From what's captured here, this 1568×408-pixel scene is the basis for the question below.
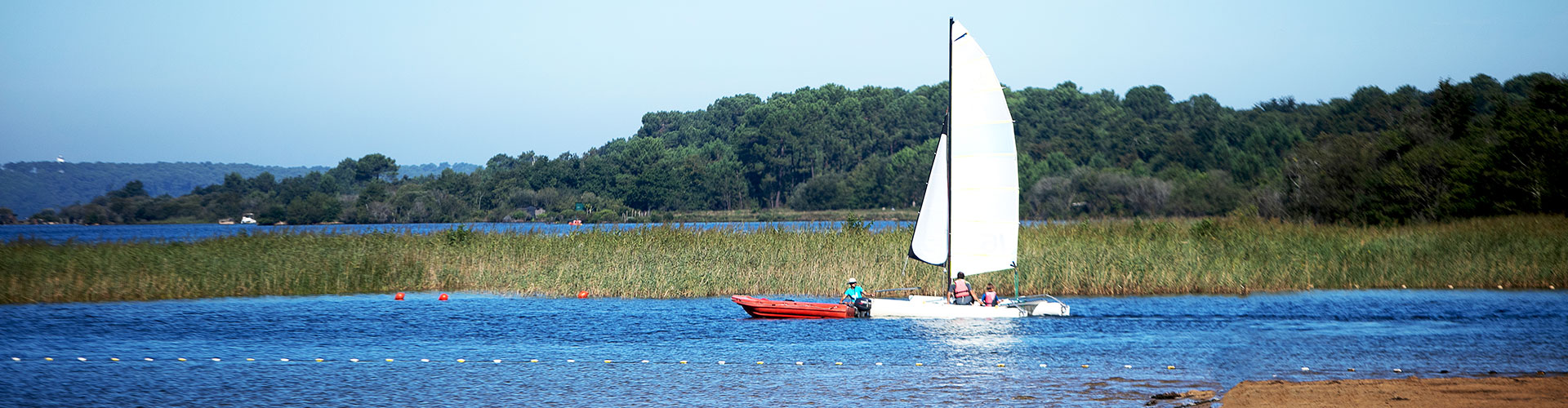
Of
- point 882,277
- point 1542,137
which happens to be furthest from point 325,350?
point 1542,137

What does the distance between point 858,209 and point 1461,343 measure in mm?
108389

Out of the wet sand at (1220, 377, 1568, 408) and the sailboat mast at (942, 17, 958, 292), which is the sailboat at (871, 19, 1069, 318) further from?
the wet sand at (1220, 377, 1568, 408)

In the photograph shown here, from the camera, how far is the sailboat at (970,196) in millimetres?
23922

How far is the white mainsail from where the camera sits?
78.6ft

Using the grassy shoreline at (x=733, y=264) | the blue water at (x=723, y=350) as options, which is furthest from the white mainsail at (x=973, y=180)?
the grassy shoreline at (x=733, y=264)

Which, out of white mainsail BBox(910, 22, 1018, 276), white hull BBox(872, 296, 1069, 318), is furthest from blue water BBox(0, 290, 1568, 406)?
white mainsail BBox(910, 22, 1018, 276)

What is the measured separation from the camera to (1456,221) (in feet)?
134

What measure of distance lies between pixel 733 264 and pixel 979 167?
29.6 feet

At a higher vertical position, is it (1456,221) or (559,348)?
(1456,221)

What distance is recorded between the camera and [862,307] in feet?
81.4

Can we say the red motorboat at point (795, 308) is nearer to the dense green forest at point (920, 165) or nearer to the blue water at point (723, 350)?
the blue water at point (723, 350)

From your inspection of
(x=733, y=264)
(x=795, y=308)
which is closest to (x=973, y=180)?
(x=795, y=308)

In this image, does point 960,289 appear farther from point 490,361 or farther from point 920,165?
point 920,165

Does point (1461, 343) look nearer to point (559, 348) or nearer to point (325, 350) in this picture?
point (559, 348)
